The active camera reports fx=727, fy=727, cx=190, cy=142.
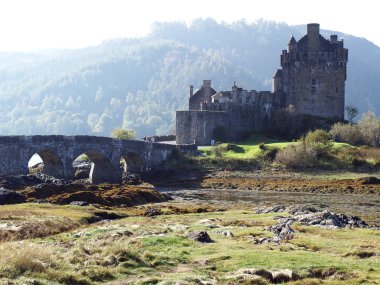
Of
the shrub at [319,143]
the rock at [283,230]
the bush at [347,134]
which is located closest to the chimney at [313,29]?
the bush at [347,134]

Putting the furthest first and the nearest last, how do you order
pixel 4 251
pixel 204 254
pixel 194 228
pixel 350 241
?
pixel 194 228 → pixel 350 241 → pixel 204 254 → pixel 4 251

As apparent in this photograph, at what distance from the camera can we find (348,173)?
77.3 m

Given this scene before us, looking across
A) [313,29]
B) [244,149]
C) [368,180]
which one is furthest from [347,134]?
[368,180]

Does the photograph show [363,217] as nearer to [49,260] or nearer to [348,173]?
[49,260]

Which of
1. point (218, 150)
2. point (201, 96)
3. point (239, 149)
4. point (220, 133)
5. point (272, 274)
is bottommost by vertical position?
point (272, 274)

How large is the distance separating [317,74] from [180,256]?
79038 mm

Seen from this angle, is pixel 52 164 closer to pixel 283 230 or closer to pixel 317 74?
pixel 283 230

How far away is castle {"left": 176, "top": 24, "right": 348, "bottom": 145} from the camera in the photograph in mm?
98500

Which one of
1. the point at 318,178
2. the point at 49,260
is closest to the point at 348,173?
the point at 318,178

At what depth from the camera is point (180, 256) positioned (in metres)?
24.8

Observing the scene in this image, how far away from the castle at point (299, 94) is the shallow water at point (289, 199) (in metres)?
31.4

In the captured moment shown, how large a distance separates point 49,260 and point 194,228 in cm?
1317

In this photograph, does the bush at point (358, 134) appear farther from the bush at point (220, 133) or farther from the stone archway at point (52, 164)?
the stone archway at point (52, 164)

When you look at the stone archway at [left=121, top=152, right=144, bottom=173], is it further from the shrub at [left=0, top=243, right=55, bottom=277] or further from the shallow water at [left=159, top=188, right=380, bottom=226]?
the shrub at [left=0, top=243, right=55, bottom=277]
